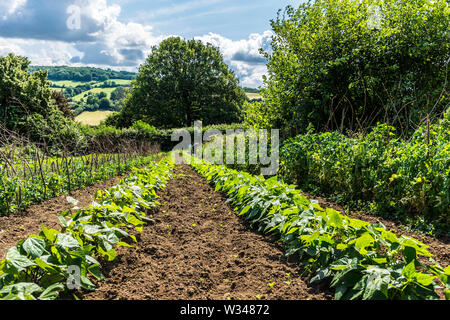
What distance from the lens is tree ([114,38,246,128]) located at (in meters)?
33.2

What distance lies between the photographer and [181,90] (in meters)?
34.7

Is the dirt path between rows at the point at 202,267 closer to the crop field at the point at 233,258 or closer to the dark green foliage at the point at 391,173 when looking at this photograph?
the crop field at the point at 233,258

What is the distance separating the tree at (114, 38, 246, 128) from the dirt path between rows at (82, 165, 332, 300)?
100 ft

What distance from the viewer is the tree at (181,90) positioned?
109 ft

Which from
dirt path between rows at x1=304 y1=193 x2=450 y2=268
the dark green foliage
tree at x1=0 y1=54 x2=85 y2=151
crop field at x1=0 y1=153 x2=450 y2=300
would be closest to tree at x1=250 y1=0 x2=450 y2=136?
the dark green foliage

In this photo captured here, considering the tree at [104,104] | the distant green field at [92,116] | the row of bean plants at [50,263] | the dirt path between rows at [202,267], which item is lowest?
the dirt path between rows at [202,267]

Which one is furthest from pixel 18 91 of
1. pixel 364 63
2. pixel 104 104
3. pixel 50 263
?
pixel 104 104

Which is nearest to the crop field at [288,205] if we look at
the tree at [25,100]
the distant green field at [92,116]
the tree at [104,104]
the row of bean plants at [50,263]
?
the row of bean plants at [50,263]

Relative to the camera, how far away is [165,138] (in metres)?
26.1

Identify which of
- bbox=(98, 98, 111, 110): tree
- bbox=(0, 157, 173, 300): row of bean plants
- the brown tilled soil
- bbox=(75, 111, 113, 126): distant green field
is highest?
bbox=(98, 98, 111, 110): tree

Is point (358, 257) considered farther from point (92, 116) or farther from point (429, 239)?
point (92, 116)

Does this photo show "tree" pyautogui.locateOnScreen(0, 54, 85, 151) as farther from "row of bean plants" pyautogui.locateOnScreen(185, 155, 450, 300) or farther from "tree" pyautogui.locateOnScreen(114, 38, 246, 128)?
"row of bean plants" pyautogui.locateOnScreen(185, 155, 450, 300)

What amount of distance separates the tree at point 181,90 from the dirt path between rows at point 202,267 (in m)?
30.5

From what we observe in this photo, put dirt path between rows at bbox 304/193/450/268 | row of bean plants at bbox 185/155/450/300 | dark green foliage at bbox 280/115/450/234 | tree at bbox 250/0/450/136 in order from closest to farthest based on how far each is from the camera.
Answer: row of bean plants at bbox 185/155/450/300 < dirt path between rows at bbox 304/193/450/268 < dark green foliage at bbox 280/115/450/234 < tree at bbox 250/0/450/136
